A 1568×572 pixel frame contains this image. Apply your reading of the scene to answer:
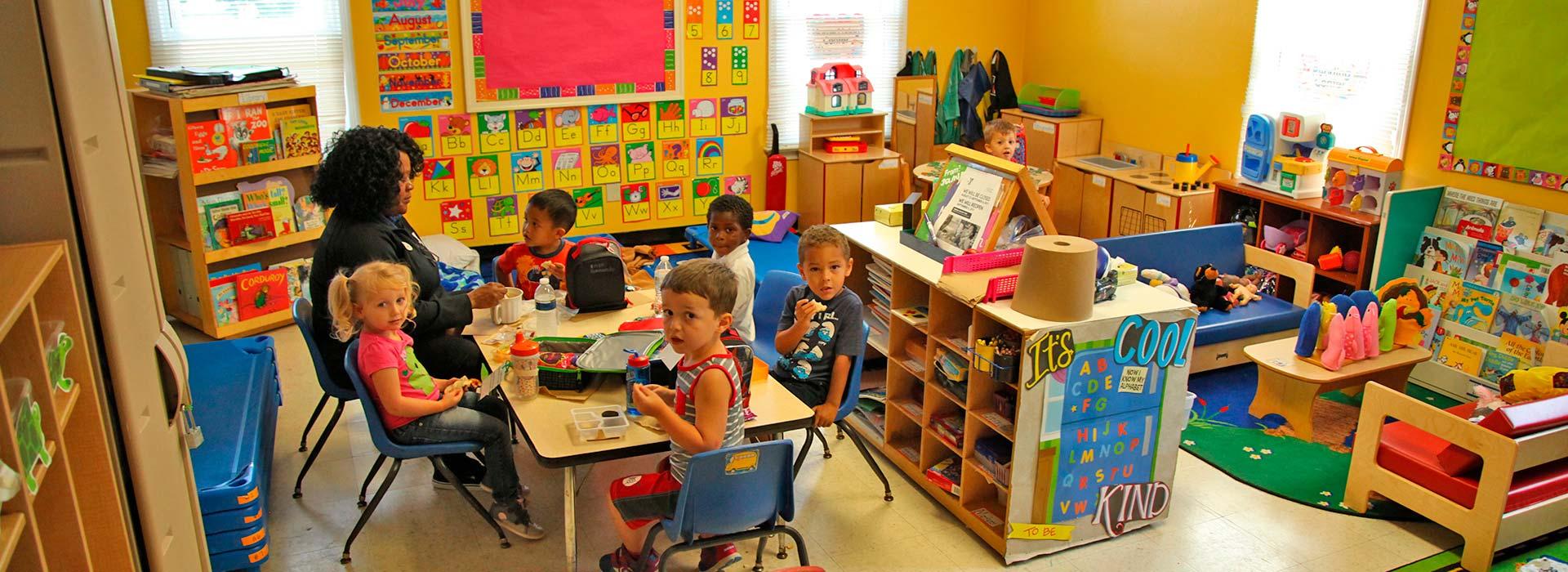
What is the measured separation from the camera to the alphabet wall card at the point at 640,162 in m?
7.97

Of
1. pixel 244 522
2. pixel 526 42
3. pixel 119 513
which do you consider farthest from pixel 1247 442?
pixel 526 42

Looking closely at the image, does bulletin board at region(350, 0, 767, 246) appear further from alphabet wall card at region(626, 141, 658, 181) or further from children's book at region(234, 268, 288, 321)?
children's book at region(234, 268, 288, 321)

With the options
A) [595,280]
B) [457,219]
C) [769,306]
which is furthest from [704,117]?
[595,280]

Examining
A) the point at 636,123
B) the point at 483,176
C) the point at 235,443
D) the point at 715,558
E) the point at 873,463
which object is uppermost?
the point at 636,123

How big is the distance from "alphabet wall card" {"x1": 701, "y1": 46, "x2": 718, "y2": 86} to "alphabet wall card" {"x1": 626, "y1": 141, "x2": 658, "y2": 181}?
1.97ft

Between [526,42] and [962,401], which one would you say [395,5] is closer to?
[526,42]

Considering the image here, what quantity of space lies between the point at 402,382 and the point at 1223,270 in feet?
14.7

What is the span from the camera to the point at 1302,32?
22.1 feet

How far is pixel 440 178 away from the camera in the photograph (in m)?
7.44

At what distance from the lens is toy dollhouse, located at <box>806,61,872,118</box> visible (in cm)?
818

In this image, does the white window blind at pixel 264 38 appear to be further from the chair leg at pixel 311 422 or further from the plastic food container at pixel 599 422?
the plastic food container at pixel 599 422

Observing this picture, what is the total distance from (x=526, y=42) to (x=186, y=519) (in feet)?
17.3

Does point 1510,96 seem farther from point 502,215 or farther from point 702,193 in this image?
point 502,215

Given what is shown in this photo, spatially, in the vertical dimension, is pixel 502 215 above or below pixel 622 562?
above
